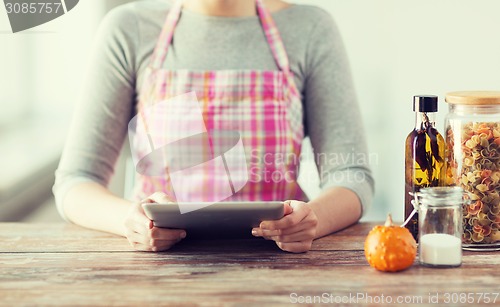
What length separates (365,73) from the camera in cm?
353

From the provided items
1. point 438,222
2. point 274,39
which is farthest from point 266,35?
point 438,222

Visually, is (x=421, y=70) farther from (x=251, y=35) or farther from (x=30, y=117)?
(x=30, y=117)

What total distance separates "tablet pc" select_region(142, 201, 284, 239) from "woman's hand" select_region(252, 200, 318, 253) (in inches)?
0.7

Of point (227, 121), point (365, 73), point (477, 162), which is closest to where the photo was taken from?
point (477, 162)

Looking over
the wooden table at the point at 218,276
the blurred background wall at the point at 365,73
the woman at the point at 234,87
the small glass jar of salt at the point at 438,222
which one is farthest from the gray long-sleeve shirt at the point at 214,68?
the blurred background wall at the point at 365,73

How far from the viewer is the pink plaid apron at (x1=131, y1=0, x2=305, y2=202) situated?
168cm

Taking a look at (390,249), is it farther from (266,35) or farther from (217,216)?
(266,35)

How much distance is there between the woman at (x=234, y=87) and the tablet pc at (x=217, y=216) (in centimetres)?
37

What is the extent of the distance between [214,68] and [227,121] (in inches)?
5.7

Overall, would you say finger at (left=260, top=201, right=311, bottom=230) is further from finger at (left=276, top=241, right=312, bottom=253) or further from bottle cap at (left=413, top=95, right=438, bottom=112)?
bottle cap at (left=413, top=95, right=438, bottom=112)

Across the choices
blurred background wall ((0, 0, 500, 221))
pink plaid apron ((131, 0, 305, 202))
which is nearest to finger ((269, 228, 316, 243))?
pink plaid apron ((131, 0, 305, 202))

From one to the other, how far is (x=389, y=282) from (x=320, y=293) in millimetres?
127

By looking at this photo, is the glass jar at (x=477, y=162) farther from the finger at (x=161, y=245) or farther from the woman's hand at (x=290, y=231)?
the finger at (x=161, y=245)

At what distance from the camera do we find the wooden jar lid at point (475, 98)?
1.23m
